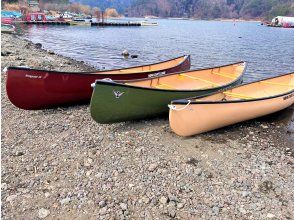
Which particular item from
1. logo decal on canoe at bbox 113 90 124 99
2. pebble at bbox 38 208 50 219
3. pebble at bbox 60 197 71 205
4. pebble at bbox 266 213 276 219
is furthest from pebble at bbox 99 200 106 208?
logo decal on canoe at bbox 113 90 124 99

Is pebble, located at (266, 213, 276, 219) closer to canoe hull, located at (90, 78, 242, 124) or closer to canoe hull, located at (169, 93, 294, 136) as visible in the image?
canoe hull, located at (169, 93, 294, 136)

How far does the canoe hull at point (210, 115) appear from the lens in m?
8.86

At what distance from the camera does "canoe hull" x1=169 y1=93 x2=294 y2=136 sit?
8859mm

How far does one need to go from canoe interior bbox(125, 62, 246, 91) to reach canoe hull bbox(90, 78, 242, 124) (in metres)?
0.73

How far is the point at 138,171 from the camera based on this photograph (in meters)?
7.43

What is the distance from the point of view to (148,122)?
10539mm

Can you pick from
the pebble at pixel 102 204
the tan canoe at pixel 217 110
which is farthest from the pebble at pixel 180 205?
the tan canoe at pixel 217 110

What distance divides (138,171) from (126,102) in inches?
105

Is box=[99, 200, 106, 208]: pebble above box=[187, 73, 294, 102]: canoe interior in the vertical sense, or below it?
below

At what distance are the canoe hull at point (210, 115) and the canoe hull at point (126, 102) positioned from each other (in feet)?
4.17

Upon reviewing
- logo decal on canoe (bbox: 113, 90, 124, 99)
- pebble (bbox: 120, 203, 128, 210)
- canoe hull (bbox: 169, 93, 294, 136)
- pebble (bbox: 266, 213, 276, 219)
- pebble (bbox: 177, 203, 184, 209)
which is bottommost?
pebble (bbox: 266, 213, 276, 219)

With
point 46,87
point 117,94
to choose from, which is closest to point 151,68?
point 46,87

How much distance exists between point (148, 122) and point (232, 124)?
2.91 metres

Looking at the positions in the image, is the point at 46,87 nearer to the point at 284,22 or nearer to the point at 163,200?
the point at 163,200
